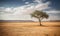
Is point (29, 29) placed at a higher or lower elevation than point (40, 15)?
lower

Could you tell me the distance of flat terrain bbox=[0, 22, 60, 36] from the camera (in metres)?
2.26

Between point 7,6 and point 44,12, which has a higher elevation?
point 7,6

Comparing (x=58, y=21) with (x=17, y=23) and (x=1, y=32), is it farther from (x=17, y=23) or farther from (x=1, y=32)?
(x=1, y=32)

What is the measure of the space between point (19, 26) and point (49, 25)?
1.78ft

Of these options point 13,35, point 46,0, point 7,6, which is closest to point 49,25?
point 46,0

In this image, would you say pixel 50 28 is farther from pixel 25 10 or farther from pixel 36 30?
pixel 25 10

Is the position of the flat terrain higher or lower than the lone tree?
lower

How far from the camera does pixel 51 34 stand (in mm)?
2256

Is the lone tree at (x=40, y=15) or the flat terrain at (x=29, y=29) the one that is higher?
the lone tree at (x=40, y=15)

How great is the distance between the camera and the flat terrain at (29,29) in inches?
89.0

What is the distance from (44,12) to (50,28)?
0.31 meters

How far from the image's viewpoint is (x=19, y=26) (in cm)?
229

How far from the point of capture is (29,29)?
2283 millimetres

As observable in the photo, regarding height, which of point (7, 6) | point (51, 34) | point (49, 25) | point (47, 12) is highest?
point (7, 6)
